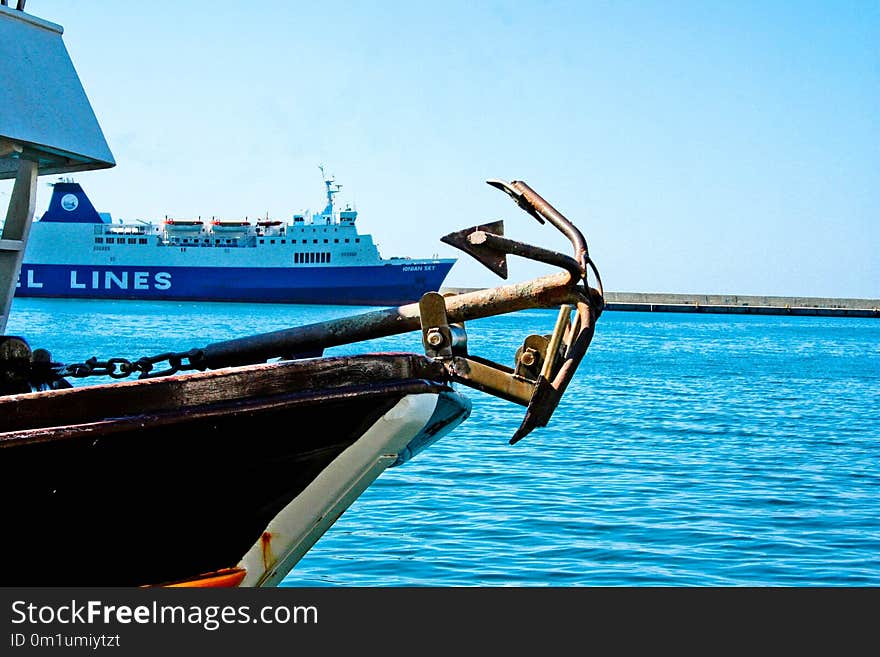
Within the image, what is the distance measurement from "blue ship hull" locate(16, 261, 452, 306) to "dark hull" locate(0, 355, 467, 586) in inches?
2687

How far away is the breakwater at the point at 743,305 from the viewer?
104 meters

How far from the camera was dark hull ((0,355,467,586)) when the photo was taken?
362cm

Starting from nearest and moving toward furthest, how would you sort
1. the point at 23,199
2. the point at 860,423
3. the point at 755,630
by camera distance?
the point at 23,199
the point at 755,630
the point at 860,423

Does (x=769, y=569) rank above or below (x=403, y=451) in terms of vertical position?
below

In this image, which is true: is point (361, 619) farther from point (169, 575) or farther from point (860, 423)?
point (860, 423)

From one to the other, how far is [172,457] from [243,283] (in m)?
72.9

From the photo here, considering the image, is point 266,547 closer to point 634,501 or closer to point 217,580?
point 217,580

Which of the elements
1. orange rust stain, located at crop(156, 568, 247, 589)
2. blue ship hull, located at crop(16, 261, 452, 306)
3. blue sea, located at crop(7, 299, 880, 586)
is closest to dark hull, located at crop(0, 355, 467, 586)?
orange rust stain, located at crop(156, 568, 247, 589)

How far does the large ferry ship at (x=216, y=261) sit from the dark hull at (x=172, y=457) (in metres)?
69.8

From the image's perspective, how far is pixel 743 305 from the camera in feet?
352

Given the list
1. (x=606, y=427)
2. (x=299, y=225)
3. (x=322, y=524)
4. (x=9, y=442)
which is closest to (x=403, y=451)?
(x=322, y=524)

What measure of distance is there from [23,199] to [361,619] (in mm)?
2351

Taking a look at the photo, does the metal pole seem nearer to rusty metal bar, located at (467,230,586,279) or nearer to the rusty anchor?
the rusty anchor

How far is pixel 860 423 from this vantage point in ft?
69.4
